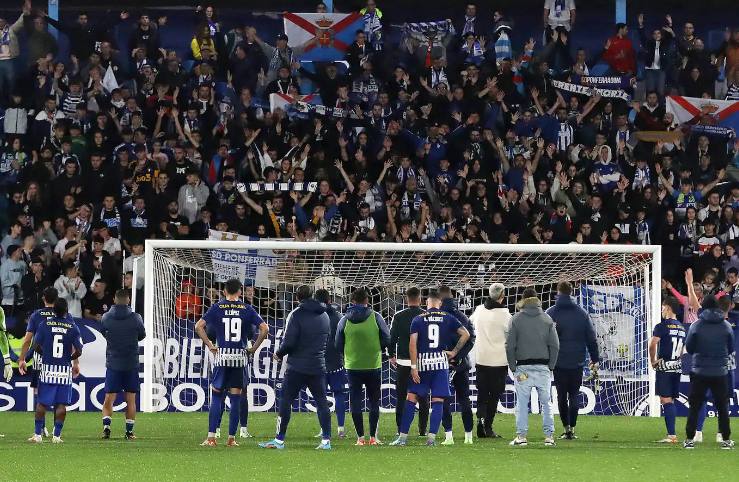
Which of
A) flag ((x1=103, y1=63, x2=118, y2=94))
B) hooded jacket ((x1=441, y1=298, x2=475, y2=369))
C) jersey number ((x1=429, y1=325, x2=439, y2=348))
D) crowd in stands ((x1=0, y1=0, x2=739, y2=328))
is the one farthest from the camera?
flag ((x1=103, y1=63, x2=118, y2=94))

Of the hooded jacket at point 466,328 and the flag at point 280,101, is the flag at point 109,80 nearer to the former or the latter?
the flag at point 280,101

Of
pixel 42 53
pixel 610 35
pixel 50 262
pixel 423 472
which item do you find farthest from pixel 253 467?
pixel 610 35

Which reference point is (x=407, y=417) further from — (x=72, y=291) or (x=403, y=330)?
(x=72, y=291)

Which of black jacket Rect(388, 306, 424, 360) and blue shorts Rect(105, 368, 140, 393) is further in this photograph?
blue shorts Rect(105, 368, 140, 393)

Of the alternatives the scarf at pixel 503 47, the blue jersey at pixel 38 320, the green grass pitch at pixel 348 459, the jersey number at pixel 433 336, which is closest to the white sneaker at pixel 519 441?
the green grass pitch at pixel 348 459

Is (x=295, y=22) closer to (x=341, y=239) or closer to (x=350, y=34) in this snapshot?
(x=350, y=34)

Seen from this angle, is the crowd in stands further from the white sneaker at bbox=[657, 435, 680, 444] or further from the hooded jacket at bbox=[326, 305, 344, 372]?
the white sneaker at bbox=[657, 435, 680, 444]

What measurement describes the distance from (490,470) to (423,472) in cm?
67

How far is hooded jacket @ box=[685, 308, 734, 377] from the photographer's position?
15008 millimetres

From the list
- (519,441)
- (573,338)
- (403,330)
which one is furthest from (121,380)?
(573,338)

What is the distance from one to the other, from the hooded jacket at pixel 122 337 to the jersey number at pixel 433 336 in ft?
11.4

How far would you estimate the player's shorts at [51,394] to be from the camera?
1556cm

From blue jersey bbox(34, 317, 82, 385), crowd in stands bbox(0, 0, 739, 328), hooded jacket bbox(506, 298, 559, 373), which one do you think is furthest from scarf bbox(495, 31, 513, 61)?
blue jersey bbox(34, 317, 82, 385)

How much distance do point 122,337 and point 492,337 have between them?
4355 millimetres
